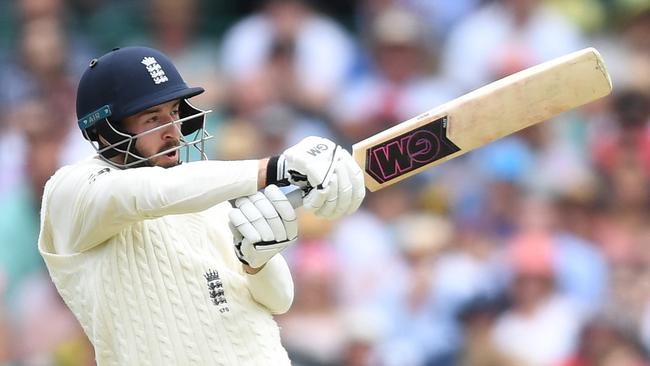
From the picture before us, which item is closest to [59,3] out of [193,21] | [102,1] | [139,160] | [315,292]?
[102,1]

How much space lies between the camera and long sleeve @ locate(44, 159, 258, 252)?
3.28 metres

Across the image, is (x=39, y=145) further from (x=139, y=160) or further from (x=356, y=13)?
(x=139, y=160)

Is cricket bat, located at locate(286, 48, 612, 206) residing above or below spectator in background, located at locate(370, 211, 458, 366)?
above

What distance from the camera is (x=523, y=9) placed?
7184 mm

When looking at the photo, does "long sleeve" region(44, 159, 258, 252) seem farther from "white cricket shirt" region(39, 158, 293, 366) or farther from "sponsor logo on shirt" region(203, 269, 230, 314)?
"sponsor logo on shirt" region(203, 269, 230, 314)

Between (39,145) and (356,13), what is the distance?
197 cm

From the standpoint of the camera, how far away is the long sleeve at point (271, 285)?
11.9 ft

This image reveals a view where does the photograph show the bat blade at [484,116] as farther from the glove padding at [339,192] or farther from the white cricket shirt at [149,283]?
the white cricket shirt at [149,283]

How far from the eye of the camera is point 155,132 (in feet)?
11.7

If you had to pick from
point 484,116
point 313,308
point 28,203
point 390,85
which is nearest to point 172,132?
point 484,116

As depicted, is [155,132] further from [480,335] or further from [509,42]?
[509,42]

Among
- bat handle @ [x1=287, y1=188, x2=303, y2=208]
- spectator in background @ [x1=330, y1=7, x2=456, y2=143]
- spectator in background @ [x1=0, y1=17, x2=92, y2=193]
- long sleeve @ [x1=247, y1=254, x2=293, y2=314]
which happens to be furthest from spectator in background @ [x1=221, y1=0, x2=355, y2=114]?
bat handle @ [x1=287, y1=188, x2=303, y2=208]

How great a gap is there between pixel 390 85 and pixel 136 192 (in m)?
4.12

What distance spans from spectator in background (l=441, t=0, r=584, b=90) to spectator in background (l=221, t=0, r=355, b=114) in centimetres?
62
